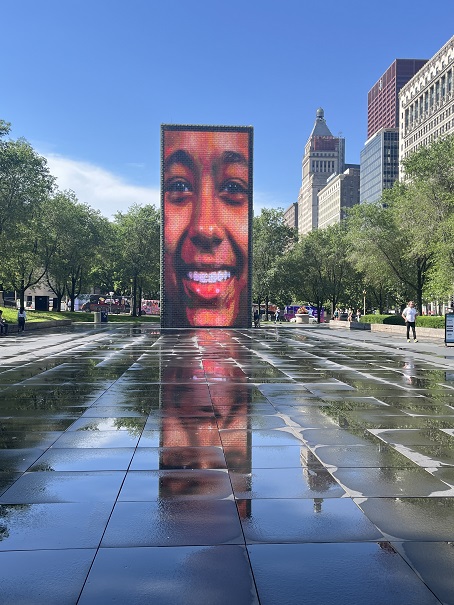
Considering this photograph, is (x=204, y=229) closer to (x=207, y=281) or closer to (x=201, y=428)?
(x=207, y=281)

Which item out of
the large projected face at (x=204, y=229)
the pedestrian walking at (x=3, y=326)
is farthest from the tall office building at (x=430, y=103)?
the pedestrian walking at (x=3, y=326)

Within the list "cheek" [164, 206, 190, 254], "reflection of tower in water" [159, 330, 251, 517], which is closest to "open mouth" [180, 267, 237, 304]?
"cheek" [164, 206, 190, 254]

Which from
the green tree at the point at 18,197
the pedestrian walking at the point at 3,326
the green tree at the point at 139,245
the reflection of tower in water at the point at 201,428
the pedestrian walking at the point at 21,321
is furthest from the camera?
the green tree at the point at 139,245

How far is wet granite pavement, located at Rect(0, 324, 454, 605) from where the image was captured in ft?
10.6

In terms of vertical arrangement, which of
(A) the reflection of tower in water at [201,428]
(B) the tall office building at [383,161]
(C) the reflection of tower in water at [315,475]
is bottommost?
(A) the reflection of tower in water at [201,428]

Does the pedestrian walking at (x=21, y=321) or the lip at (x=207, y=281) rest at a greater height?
the lip at (x=207, y=281)

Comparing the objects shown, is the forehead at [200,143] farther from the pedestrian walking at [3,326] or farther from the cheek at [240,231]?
the pedestrian walking at [3,326]

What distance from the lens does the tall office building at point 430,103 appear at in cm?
11825

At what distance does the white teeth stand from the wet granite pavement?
118 ft

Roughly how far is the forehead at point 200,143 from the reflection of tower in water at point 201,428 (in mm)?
35288

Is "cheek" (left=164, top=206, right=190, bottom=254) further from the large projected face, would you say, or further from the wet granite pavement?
the wet granite pavement

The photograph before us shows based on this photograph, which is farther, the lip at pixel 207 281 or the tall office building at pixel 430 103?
the tall office building at pixel 430 103

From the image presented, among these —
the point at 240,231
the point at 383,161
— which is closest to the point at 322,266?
the point at 240,231

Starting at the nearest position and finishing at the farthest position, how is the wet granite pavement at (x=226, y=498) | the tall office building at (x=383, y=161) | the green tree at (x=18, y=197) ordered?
the wet granite pavement at (x=226, y=498), the green tree at (x=18, y=197), the tall office building at (x=383, y=161)
